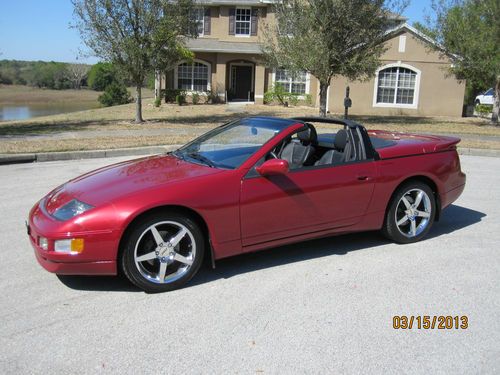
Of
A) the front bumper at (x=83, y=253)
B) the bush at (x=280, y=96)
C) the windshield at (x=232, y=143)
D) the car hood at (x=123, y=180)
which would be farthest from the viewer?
the bush at (x=280, y=96)

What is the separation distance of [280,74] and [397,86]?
7.07m

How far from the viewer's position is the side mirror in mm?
4316

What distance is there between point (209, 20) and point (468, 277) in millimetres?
29290

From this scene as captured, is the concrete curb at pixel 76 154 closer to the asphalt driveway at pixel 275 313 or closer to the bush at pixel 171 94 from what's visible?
the asphalt driveway at pixel 275 313

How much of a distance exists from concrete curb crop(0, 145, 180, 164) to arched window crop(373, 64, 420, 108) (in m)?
18.2

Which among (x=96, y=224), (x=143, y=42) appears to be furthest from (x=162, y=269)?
(x=143, y=42)

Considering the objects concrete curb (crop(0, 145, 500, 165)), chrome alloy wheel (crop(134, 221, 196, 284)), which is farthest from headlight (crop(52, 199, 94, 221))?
concrete curb (crop(0, 145, 500, 165))

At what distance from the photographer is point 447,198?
569cm

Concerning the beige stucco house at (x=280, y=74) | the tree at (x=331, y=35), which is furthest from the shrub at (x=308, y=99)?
the tree at (x=331, y=35)

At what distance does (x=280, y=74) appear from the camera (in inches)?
1212

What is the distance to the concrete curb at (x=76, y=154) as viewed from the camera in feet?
35.0

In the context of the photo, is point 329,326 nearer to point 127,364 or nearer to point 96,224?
point 127,364

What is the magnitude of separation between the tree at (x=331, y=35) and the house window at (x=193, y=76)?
A: 11.6 m

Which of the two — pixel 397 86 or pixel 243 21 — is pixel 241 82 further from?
pixel 397 86
